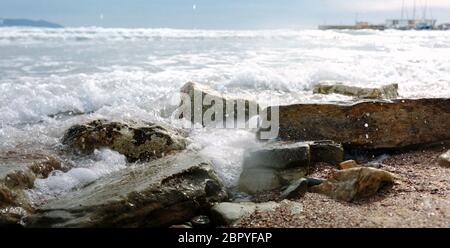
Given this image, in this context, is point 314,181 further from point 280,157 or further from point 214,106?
point 214,106

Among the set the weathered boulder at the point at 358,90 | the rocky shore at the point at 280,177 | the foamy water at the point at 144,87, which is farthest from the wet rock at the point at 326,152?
the weathered boulder at the point at 358,90

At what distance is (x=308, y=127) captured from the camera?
4930 mm

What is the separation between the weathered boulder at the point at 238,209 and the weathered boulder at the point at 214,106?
2.85 metres

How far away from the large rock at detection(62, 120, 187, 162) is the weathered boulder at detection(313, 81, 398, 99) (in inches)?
147

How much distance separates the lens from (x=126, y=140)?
16.3 ft

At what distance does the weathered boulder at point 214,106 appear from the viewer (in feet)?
21.0

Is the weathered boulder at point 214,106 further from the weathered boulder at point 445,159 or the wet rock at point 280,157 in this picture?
the weathered boulder at point 445,159

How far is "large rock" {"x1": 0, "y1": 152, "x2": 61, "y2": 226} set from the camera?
11.2 ft

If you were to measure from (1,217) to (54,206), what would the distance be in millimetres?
418

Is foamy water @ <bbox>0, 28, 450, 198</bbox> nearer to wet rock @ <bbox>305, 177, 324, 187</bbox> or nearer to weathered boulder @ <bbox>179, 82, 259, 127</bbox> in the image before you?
weathered boulder @ <bbox>179, 82, 259, 127</bbox>

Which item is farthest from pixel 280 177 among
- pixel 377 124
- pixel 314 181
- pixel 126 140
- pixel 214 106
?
pixel 214 106
